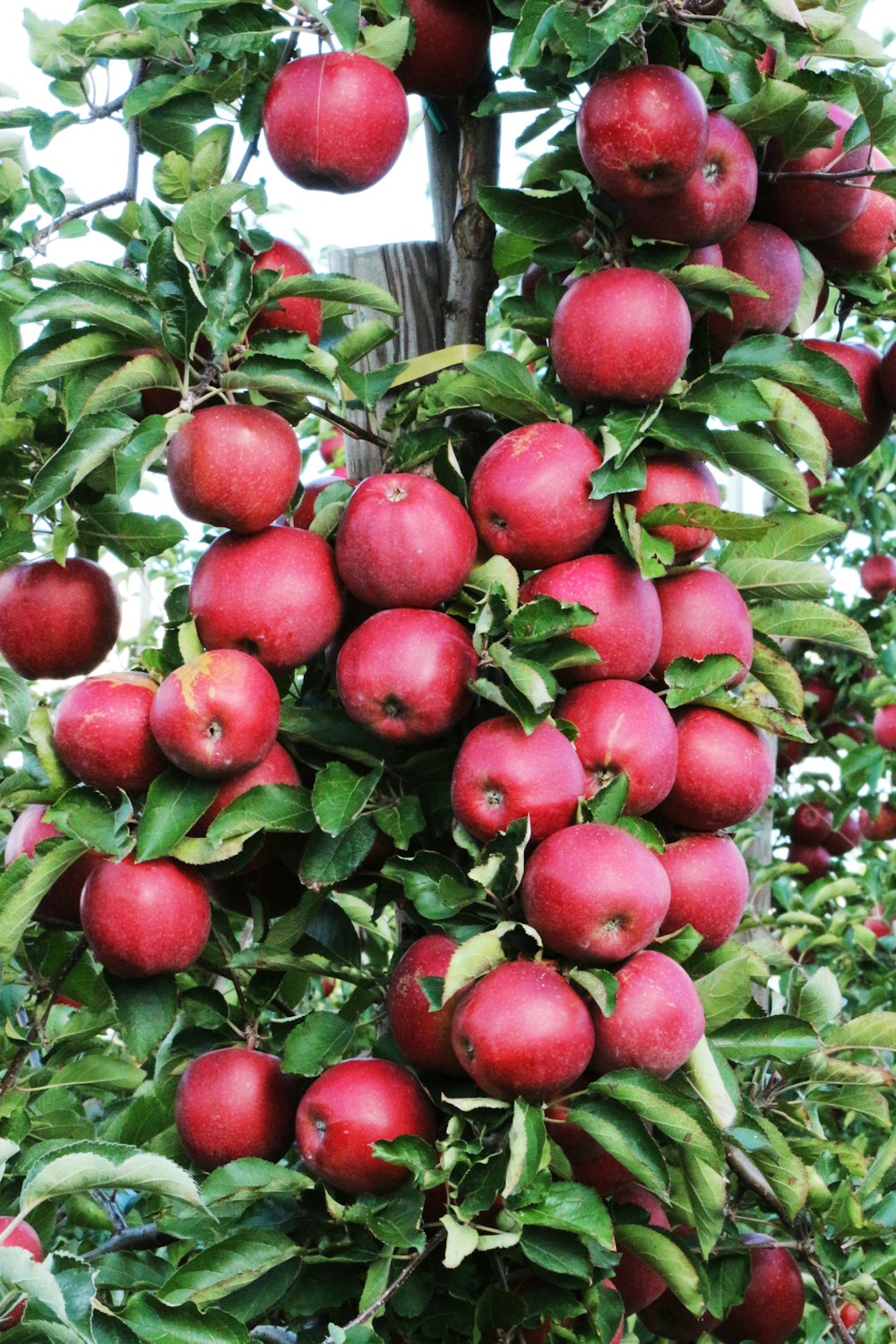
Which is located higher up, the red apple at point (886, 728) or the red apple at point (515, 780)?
the red apple at point (515, 780)

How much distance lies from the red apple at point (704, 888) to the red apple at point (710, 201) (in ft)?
2.12

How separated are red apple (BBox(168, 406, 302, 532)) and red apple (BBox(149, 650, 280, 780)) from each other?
0.15m

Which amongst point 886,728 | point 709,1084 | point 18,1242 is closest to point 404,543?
point 709,1084

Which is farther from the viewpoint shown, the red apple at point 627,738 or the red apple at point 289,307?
the red apple at point 289,307

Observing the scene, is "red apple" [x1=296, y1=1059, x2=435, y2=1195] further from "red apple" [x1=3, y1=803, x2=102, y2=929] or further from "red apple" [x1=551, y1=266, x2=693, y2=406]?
"red apple" [x1=551, y1=266, x2=693, y2=406]

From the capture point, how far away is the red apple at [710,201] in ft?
4.66

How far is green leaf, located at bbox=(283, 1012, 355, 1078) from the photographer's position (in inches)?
53.9

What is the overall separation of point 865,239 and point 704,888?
0.85 m

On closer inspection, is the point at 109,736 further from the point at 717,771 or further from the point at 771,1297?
the point at 771,1297

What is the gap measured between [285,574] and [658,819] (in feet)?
1.57

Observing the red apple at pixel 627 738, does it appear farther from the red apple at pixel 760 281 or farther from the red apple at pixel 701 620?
the red apple at pixel 760 281

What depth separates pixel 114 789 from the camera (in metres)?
1.38

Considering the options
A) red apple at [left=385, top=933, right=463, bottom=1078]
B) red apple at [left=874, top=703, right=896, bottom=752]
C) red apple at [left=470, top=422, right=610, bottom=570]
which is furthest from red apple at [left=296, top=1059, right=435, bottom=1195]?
red apple at [left=874, top=703, right=896, bottom=752]

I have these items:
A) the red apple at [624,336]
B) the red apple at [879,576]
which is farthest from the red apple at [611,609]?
the red apple at [879,576]
